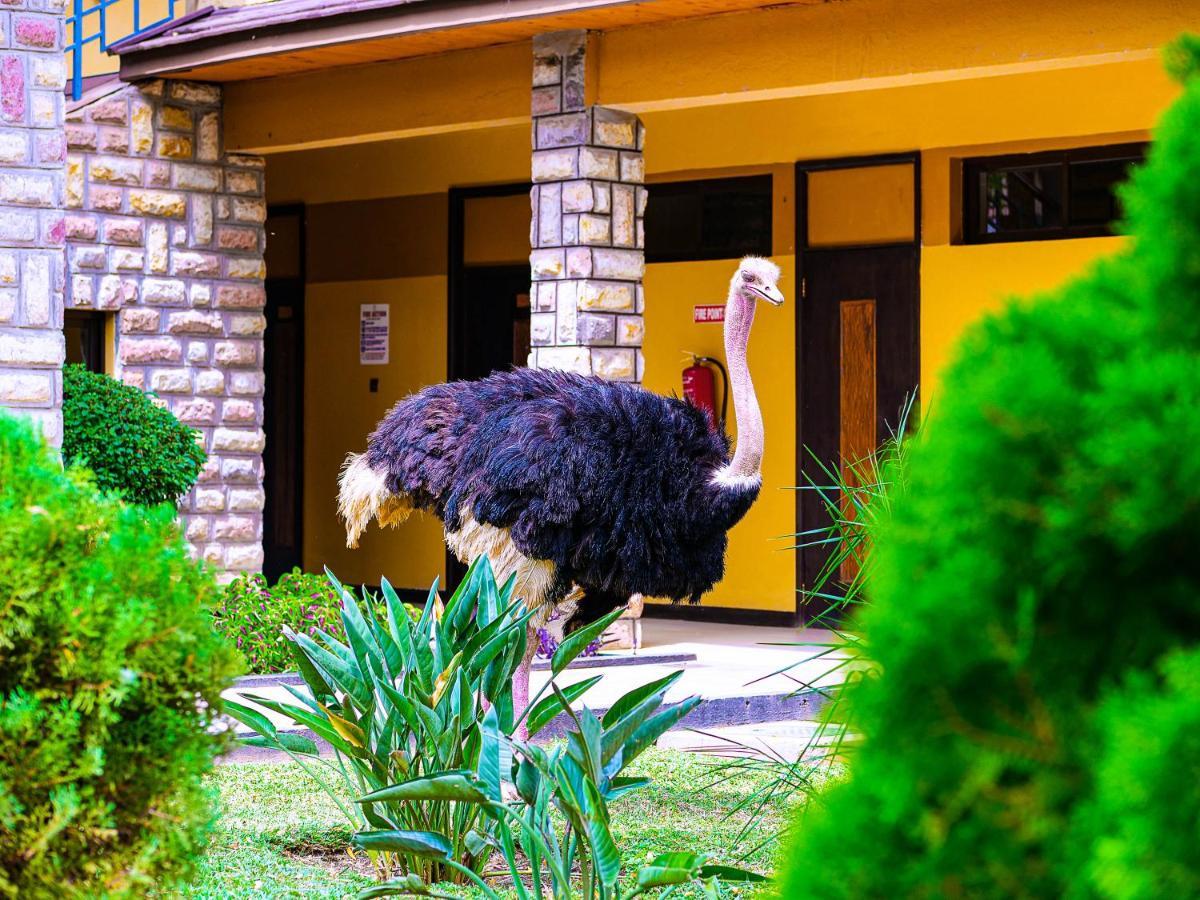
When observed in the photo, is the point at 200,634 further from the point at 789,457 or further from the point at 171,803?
the point at 789,457

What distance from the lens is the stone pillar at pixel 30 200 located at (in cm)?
843

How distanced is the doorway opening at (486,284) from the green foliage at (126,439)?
12.0 feet

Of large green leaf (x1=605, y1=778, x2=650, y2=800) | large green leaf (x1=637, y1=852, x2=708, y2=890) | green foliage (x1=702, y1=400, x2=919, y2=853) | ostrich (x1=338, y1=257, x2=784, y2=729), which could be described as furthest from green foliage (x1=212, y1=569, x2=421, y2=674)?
large green leaf (x1=637, y1=852, x2=708, y2=890)

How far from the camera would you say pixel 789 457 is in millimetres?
12703

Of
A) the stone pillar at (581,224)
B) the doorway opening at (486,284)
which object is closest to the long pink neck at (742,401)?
the stone pillar at (581,224)

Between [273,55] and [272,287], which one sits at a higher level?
[273,55]

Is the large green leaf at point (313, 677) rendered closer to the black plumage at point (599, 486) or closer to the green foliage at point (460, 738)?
the green foliage at point (460, 738)

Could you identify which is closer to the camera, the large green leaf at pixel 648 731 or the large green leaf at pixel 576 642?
the large green leaf at pixel 648 731

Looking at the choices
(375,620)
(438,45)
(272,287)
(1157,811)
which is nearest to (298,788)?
(375,620)

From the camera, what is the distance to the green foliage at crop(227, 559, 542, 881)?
5.00m

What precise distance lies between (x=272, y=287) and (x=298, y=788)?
907 cm

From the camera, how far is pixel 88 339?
12016mm

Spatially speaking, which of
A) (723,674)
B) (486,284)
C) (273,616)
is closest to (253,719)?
(273,616)

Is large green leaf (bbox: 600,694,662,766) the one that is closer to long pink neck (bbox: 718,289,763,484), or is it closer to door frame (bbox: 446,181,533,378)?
long pink neck (bbox: 718,289,763,484)
